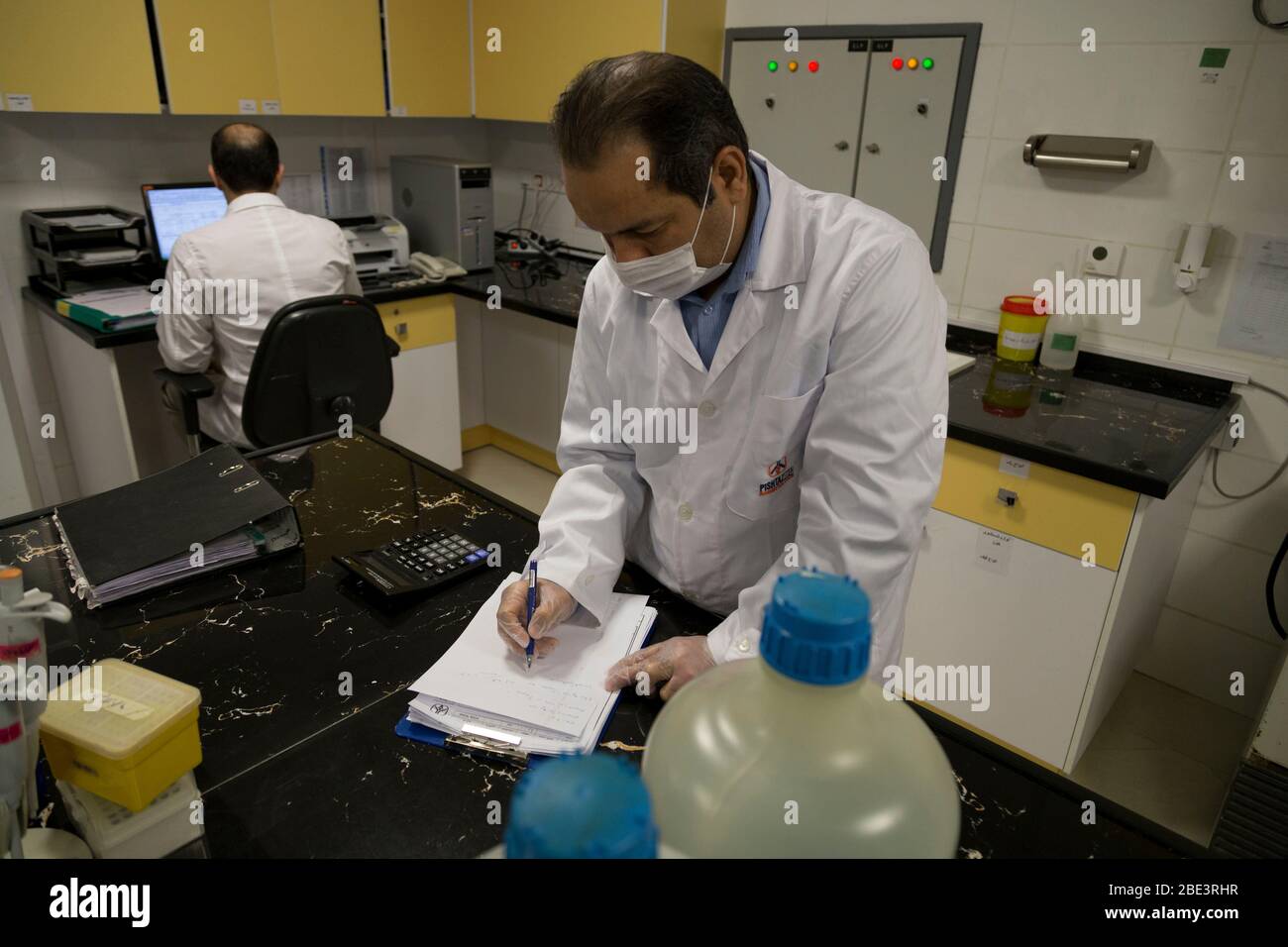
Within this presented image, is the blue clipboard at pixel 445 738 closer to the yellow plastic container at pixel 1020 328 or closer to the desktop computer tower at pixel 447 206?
the yellow plastic container at pixel 1020 328

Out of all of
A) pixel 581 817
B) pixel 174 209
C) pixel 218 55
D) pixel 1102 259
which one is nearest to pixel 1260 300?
pixel 1102 259

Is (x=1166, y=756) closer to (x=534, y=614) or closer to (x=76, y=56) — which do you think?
(x=534, y=614)

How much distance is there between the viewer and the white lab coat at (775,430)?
40.2 inches

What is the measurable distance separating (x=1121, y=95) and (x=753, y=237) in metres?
1.64

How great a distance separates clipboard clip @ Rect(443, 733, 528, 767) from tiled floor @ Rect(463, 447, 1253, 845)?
6.05 ft

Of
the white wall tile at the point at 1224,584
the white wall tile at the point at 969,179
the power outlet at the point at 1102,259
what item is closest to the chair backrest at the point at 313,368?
the white wall tile at the point at 969,179

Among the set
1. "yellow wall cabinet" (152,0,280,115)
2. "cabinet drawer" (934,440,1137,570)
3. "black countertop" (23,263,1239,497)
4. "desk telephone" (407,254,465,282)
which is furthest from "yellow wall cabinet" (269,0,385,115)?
"cabinet drawer" (934,440,1137,570)

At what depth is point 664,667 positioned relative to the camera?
92cm

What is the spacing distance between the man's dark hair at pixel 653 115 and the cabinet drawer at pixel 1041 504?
1183 mm

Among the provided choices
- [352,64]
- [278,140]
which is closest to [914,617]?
[352,64]

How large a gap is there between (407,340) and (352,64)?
1.04 m

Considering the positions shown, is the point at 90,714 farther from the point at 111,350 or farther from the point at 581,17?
the point at 581,17

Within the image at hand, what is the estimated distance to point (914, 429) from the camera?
1012 millimetres
